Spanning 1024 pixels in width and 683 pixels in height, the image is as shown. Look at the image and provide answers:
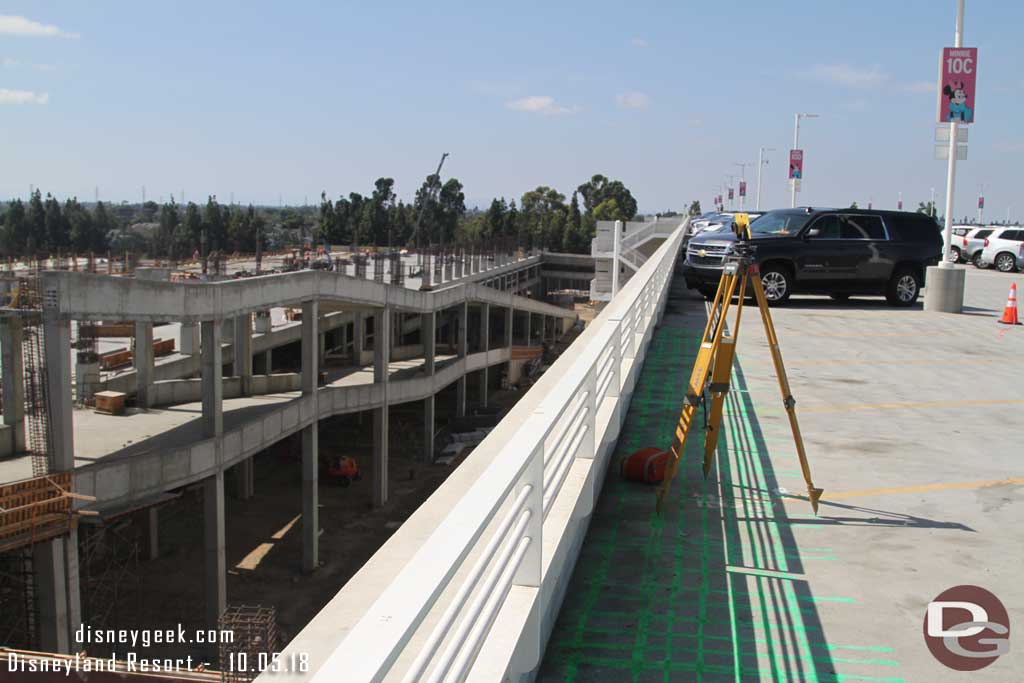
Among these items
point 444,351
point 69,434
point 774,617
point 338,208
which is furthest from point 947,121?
point 338,208

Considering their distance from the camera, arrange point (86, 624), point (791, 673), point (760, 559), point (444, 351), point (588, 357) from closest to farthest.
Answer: point (791, 673) → point (588, 357) → point (760, 559) → point (86, 624) → point (444, 351)

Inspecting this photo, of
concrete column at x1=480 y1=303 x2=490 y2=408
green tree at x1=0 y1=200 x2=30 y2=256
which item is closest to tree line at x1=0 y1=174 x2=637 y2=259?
green tree at x1=0 y1=200 x2=30 y2=256

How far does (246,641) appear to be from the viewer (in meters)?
17.1

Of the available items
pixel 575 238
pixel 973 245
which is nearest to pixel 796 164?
pixel 973 245

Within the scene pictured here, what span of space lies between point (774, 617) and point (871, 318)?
15496 millimetres

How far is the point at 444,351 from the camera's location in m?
53.3

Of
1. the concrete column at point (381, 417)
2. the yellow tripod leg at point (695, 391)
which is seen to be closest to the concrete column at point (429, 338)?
the concrete column at point (381, 417)

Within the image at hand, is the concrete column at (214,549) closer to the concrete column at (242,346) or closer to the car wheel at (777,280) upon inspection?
the concrete column at (242,346)

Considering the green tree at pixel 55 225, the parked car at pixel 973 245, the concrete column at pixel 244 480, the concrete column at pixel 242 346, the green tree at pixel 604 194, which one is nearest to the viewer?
the concrete column at pixel 242 346

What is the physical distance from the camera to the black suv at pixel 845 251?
20625 mm

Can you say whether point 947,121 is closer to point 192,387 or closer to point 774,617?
point 774,617

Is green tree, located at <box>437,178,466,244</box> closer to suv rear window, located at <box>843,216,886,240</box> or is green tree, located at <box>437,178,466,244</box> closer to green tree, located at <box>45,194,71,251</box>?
green tree, located at <box>45,194,71,251</box>

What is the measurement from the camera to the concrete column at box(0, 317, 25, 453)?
2256 cm

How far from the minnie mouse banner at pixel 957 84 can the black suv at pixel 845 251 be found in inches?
89.2
